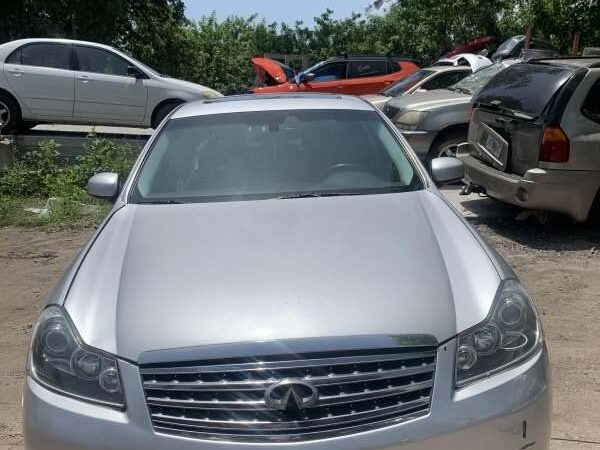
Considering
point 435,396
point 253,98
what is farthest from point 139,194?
point 435,396

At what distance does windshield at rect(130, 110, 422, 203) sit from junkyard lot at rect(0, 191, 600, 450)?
55.6 inches

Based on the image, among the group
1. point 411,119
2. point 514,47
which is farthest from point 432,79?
point 411,119

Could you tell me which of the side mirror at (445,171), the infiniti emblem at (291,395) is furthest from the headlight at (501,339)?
the side mirror at (445,171)

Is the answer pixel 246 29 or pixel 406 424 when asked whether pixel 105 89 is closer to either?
pixel 406 424

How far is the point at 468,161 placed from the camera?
26.0 ft

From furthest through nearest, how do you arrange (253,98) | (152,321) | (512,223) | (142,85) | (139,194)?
(142,85)
(512,223)
(253,98)
(139,194)
(152,321)

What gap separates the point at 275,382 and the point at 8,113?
985cm

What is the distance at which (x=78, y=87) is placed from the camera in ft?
36.8

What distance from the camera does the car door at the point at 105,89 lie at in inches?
444

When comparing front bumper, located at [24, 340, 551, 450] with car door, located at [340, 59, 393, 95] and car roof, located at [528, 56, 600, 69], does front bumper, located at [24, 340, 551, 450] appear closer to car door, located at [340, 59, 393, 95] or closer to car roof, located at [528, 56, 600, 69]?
car roof, located at [528, 56, 600, 69]

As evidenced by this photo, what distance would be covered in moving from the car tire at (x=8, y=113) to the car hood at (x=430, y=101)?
218 inches

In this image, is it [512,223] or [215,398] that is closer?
[215,398]

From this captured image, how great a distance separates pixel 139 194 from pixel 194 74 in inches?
957

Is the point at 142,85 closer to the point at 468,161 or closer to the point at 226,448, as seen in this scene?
the point at 468,161
